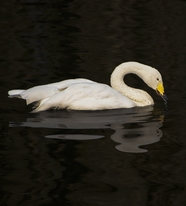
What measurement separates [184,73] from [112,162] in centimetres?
449

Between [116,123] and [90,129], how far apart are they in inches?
18.0

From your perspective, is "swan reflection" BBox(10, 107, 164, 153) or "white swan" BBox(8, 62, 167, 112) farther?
"white swan" BBox(8, 62, 167, 112)

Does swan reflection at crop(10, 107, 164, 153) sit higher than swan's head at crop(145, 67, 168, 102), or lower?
lower

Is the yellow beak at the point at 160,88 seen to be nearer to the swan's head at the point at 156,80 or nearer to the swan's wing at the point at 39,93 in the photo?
the swan's head at the point at 156,80

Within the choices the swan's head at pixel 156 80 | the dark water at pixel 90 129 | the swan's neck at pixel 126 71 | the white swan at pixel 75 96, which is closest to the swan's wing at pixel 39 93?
the white swan at pixel 75 96

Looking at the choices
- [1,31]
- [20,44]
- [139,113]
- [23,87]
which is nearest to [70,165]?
[139,113]

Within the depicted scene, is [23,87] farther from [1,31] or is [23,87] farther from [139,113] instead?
[1,31]

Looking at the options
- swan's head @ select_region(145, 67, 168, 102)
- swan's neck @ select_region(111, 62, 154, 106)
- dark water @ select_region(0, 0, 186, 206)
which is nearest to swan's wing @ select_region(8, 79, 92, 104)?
dark water @ select_region(0, 0, 186, 206)

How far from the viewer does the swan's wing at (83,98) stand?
8.34 metres

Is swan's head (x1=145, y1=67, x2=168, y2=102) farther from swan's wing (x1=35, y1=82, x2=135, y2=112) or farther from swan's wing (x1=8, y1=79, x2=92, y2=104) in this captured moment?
swan's wing (x1=8, y1=79, x2=92, y2=104)

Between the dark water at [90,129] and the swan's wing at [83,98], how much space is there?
0.10 m

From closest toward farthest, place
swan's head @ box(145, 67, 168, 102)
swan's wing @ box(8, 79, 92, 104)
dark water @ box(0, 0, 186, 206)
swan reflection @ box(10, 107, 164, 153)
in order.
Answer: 1. dark water @ box(0, 0, 186, 206)
2. swan reflection @ box(10, 107, 164, 153)
3. swan's wing @ box(8, 79, 92, 104)
4. swan's head @ box(145, 67, 168, 102)

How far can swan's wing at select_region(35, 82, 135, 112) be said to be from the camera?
8336 millimetres

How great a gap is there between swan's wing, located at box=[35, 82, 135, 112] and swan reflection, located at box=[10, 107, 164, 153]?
70 millimetres
